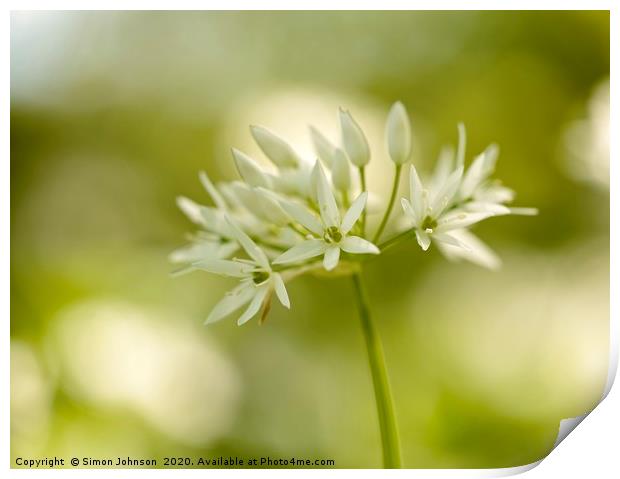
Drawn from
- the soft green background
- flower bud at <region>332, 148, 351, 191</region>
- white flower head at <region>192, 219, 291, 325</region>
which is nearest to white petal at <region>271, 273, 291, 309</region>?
white flower head at <region>192, 219, 291, 325</region>

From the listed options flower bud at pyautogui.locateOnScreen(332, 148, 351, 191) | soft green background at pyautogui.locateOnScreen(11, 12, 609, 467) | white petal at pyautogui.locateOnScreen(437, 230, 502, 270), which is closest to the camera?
flower bud at pyautogui.locateOnScreen(332, 148, 351, 191)

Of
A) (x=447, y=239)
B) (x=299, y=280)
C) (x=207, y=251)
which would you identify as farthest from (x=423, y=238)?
(x=299, y=280)

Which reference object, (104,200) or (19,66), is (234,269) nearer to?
(19,66)

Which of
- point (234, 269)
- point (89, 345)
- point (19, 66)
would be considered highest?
point (19, 66)

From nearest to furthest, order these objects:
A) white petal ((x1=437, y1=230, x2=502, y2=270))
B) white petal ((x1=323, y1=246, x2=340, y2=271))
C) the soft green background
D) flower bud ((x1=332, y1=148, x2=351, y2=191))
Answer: white petal ((x1=323, y1=246, x2=340, y2=271))
flower bud ((x1=332, y1=148, x2=351, y2=191))
white petal ((x1=437, y1=230, x2=502, y2=270))
the soft green background

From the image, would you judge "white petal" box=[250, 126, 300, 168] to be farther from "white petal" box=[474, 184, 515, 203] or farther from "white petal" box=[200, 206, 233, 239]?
"white petal" box=[474, 184, 515, 203]

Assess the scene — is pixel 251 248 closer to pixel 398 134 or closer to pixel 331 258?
pixel 331 258

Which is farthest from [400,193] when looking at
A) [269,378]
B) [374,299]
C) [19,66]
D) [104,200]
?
[19,66]
